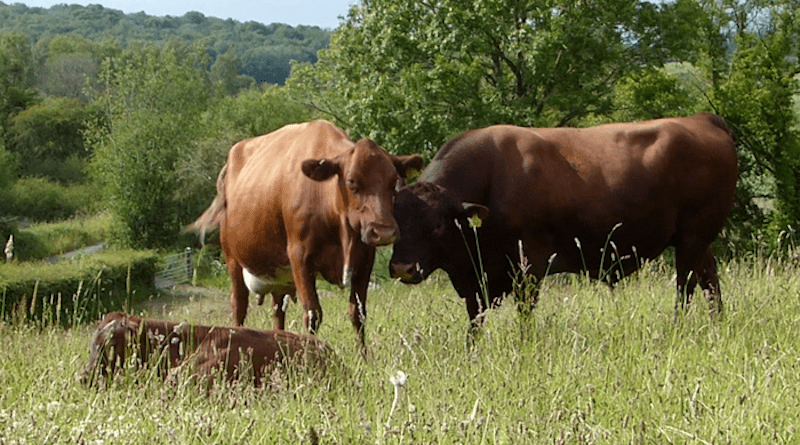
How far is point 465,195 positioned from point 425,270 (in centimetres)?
61

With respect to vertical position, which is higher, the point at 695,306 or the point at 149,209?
the point at 695,306

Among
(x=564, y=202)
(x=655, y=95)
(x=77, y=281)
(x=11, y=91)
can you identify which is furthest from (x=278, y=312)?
(x=11, y=91)

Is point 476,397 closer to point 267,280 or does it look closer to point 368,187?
point 368,187

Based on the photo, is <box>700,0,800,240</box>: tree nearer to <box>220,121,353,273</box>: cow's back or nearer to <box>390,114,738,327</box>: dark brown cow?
<box>390,114,738,327</box>: dark brown cow

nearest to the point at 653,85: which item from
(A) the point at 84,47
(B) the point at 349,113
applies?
(B) the point at 349,113

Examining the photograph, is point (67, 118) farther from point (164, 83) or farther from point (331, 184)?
point (331, 184)

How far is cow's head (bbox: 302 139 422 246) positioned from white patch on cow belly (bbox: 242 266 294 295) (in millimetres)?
1249

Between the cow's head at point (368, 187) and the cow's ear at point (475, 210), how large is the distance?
49cm

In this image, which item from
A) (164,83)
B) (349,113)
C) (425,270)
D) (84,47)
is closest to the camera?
(425,270)

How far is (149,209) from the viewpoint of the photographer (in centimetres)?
4059

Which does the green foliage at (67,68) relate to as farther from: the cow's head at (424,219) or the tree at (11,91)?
the cow's head at (424,219)

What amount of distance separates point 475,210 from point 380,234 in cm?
72

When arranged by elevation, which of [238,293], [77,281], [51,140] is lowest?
[51,140]

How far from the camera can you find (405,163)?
5938 millimetres
